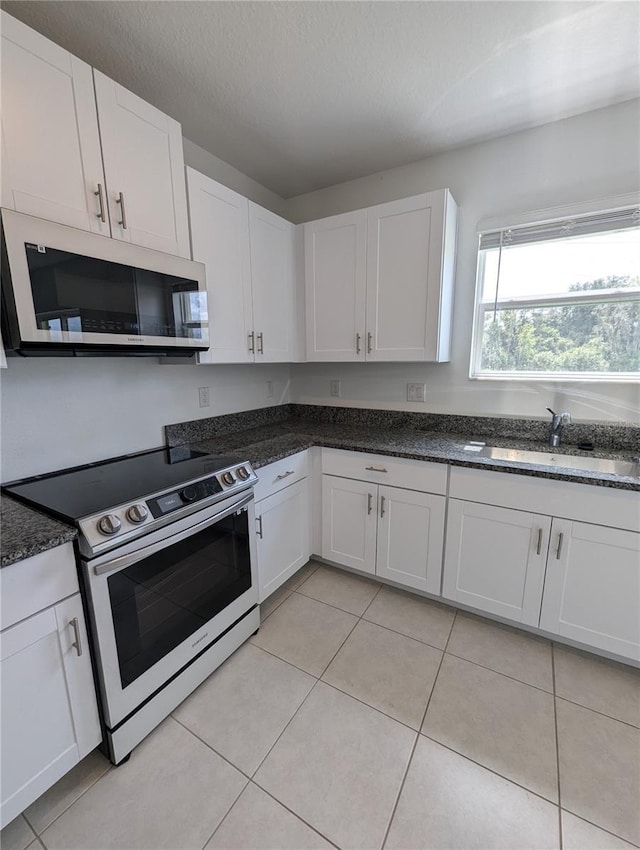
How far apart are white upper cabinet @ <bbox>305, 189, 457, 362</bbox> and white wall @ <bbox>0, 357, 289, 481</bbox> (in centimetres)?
86

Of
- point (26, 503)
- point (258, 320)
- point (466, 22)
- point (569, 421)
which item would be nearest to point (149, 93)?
point (258, 320)

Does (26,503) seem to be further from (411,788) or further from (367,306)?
(367,306)

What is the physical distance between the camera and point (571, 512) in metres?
1.56

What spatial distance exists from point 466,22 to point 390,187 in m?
1.04

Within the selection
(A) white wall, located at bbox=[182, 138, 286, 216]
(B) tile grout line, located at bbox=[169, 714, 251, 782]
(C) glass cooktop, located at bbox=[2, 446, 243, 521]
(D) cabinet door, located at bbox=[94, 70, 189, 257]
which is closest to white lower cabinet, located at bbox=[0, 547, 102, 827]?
(C) glass cooktop, located at bbox=[2, 446, 243, 521]

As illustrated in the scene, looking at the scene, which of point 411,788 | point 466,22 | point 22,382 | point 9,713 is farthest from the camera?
point 22,382

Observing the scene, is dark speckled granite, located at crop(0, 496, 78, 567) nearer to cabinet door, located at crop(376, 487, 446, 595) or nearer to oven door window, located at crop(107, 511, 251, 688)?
oven door window, located at crop(107, 511, 251, 688)

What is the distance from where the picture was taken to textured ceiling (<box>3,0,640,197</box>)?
4.13 ft

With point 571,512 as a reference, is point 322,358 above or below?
above

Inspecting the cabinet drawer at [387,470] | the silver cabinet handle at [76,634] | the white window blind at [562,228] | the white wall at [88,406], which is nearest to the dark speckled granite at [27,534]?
the silver cabinet handle at [76,634]

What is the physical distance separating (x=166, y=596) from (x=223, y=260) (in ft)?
5.29

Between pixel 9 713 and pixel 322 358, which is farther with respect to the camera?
pixel 322 358

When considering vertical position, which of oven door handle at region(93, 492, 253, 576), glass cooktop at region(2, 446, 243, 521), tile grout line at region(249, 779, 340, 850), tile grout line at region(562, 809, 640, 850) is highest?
glass cooktop at region(2, 446, 243, 521)

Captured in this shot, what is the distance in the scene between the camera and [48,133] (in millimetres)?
1182
